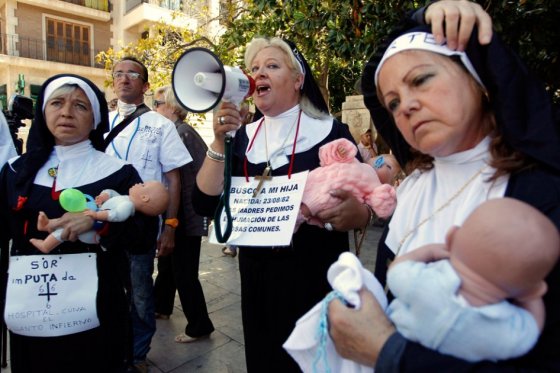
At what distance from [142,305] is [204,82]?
216 centimetres

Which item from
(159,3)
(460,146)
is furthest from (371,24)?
(159,3)

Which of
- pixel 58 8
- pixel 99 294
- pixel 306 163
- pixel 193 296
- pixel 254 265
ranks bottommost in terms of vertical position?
pixel 193 296

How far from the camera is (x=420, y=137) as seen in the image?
120cm

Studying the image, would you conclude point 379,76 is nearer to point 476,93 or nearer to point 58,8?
point 476,93

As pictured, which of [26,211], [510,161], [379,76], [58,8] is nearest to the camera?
[510,161]

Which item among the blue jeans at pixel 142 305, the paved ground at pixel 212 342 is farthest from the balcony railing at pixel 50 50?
the blue jeans at pixel 142 305

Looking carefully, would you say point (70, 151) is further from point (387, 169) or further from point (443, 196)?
point (443, 196)

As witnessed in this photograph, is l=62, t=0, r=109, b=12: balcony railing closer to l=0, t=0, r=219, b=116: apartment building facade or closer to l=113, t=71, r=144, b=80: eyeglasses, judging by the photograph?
l=0, t=0, r=219, b=116: apartment building facade

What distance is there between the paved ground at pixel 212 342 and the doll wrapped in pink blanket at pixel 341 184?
6.69ft

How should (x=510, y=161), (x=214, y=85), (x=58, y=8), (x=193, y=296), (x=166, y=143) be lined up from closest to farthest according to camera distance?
1. (x=510, y=161)
2. (x=214, y=85)
3. (x=166, y=143)
4. (x=193, y=296)
5. (x=58, y=8)

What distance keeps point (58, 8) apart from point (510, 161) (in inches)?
996

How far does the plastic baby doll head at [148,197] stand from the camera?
2.11 m

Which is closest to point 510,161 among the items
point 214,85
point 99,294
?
point 214,85

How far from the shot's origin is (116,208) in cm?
201
